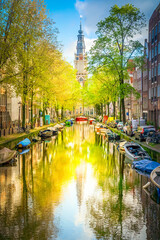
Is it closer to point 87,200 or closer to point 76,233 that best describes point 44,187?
point 87,200

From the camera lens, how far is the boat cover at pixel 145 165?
2201 cm

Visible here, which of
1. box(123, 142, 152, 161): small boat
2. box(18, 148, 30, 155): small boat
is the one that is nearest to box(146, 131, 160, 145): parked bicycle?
box(123, 142, 152, 161): small boat

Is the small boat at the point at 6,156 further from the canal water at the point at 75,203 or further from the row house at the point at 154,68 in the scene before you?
the row house at the point at 154,68

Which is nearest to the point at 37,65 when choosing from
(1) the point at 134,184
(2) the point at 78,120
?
(1) the point at 134,184

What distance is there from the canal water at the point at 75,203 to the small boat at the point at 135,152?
114 centimetres

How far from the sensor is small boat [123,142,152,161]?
25.5 m

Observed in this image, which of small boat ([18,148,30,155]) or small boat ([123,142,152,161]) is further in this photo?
small boat ([18,148,30,155])

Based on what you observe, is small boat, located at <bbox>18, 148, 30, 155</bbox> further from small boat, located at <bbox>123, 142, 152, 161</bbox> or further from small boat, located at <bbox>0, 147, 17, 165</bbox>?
small boat, located at <bbox>123, 142, 152, 161</bbox>

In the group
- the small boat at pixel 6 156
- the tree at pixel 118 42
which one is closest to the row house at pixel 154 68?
the tree at pixel 118 42

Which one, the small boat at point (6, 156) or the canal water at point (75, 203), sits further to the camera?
the small boat at point (6, 156)

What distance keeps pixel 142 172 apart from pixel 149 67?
151 ft

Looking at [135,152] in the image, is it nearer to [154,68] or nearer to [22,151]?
[22,151]

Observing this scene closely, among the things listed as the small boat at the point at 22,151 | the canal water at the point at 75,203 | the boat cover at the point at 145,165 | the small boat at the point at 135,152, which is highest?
the small boat at the point at 135,152

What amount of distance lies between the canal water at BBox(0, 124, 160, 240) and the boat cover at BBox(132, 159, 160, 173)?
0.53 metres
